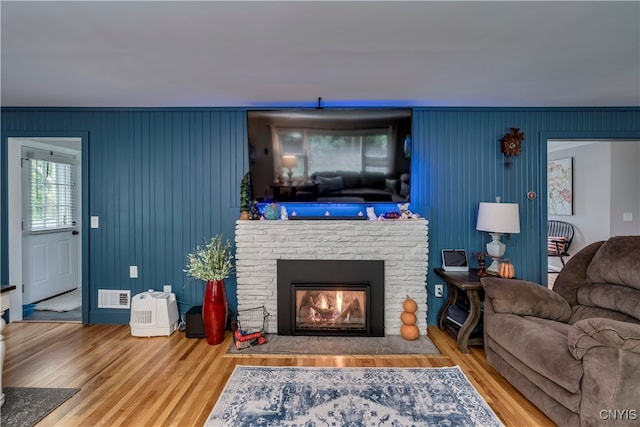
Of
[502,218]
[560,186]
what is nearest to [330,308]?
[502,218]

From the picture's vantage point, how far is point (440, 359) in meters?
2.60

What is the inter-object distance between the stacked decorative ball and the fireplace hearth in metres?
0.21

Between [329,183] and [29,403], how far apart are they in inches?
108

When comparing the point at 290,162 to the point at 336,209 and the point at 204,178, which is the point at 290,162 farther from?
the point at 204,178

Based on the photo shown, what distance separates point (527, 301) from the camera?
2330 millimetres

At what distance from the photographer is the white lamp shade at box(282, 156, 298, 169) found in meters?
3.14

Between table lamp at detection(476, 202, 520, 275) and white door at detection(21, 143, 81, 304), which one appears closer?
table lamp at detection(476, 202, 520, 275)

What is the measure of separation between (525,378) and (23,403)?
10.6 feet

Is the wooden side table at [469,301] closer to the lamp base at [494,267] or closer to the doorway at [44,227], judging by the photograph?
the lamp base at [494,267]

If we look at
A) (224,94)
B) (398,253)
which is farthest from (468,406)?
(224,94)

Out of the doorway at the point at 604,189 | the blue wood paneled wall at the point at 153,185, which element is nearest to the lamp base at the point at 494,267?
the doorway at the point at 604,189

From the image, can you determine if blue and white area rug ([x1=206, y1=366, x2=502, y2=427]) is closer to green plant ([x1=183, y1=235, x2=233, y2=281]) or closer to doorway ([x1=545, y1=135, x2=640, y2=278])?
green plant ([x1=183, y1=235, x2=233, y2=281])

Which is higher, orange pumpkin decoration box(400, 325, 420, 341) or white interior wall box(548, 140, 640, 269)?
white interior wall box(548, 140, 640, 269)

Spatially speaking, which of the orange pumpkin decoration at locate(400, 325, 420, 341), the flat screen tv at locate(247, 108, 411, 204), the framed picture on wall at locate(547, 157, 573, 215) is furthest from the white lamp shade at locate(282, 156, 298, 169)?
the framed picture on wall at locate(547, 157, 573, 215)
